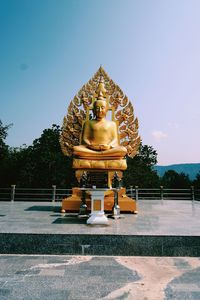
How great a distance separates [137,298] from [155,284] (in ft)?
1.49

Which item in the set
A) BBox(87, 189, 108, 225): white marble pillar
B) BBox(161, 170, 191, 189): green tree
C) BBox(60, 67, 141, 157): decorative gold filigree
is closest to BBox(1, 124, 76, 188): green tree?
BBox(60, 67, 141, 157): decorative gold filigree

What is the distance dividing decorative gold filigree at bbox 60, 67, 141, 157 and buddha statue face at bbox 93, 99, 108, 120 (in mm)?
395

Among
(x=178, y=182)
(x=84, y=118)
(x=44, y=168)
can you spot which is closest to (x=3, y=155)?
(x=44, y=168)

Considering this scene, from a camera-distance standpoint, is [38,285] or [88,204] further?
[88,204]

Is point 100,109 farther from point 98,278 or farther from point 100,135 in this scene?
point 98,278

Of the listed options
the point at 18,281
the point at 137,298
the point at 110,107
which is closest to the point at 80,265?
the point at 18,281

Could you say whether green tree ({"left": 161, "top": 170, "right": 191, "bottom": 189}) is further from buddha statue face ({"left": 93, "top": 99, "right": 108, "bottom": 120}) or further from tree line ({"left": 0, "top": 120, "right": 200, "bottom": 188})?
buddha statue face ({"left": 93, "top": 99, "right": 108, "bottom": 120})

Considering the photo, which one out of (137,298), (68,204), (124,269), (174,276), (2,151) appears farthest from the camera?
(2,151)

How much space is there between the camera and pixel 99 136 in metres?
8.03

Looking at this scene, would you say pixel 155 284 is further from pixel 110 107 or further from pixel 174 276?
pixel 110 107

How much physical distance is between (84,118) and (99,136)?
104cm

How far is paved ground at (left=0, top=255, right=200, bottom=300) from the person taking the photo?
2.81m

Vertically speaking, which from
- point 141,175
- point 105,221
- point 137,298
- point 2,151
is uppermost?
point 2,151

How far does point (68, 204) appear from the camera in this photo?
7.38 m
